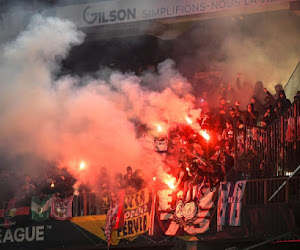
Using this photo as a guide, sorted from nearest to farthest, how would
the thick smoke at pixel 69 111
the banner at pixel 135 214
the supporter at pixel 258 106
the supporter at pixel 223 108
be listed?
the banner at pixel 135 214 → the supporter at pixel 258 106 → the supporter at pixel 223 108 → the thick smoke at pixel 69 111

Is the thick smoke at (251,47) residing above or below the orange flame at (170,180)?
above

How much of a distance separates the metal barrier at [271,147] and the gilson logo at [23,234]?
5463 mm

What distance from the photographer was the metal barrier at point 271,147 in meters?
15.3

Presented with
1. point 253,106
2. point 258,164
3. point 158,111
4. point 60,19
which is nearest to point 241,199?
point 258,164

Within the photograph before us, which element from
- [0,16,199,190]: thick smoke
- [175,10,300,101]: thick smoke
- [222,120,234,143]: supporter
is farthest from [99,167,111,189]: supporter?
[175,10,300,101]: thick smoke

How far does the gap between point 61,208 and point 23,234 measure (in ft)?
4.25

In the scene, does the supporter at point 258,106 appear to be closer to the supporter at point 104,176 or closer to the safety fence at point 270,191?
the safety fence at point 270,191

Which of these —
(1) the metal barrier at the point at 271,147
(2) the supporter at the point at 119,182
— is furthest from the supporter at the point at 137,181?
(1) the metal barrier at the point at 271,147

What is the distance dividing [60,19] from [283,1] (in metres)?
6.21

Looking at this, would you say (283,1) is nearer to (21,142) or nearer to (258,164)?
(258,164)

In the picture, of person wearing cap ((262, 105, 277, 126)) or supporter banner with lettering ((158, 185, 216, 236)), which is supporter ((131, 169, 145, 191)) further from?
person wearing cap ((262, 105, 277, 126))

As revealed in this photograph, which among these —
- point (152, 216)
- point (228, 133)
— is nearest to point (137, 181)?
point (152, 216)

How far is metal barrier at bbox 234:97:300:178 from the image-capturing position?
1534cm

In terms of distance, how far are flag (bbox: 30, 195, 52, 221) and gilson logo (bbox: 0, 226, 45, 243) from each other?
0.27m
